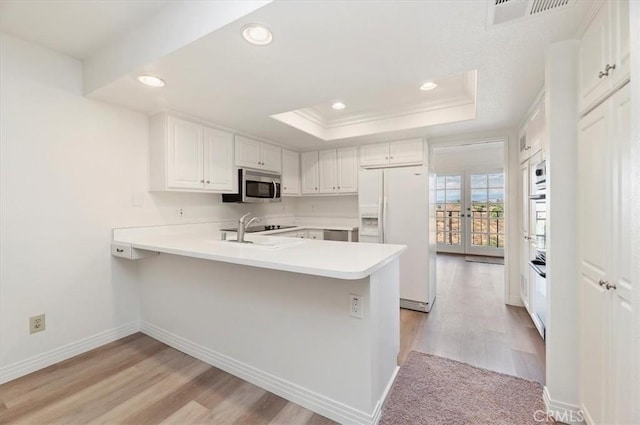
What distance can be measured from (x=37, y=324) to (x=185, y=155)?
1801mm

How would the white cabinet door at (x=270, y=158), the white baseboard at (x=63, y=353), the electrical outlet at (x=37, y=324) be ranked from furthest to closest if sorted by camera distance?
the white cabinet door at (x=270, y=158), the electrical outlet at (x=37, y=324), the white baseboard at (x=63, y=353)

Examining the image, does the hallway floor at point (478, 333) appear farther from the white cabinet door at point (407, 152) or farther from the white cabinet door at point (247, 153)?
the white cabinet door at point (247, 153)

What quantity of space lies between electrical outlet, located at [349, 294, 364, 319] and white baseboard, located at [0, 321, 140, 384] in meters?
2.40

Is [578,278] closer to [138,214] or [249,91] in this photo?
[249,91]

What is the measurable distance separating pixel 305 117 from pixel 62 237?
2673mm

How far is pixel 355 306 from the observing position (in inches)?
59.8

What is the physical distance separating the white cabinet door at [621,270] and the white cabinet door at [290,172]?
3557 mm

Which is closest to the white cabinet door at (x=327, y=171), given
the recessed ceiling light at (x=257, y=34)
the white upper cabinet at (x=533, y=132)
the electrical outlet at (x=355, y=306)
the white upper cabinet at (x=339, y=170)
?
the white upper cabinet at (x=339, y=170)

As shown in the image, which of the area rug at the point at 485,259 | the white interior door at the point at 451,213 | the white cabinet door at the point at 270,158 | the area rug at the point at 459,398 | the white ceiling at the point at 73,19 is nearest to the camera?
the area rug at the point at 459,398

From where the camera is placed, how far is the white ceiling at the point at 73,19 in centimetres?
169

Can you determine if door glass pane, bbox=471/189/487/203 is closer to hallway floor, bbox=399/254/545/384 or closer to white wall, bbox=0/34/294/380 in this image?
hallway floor, bbox=399/254/545/384

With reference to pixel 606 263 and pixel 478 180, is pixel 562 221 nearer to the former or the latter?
pixel 606 263

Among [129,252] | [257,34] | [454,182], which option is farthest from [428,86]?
[454,182]

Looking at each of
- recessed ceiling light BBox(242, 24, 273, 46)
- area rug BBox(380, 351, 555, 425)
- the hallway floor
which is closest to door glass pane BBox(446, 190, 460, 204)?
the hallway floor
